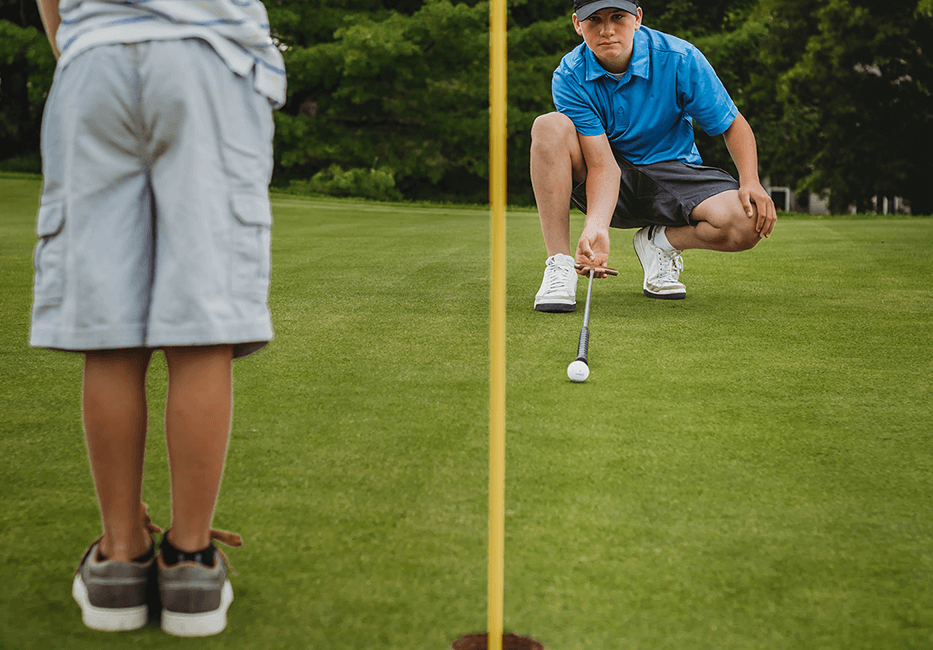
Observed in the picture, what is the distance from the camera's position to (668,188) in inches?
168

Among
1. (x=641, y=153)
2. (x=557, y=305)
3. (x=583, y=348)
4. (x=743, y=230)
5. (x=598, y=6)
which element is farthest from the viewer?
(x=641, y=153)

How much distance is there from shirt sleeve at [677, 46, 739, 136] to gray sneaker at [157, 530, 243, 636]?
3.10 meters

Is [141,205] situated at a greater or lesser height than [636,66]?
lesser

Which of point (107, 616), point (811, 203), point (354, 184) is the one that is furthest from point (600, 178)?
point (811, 203)

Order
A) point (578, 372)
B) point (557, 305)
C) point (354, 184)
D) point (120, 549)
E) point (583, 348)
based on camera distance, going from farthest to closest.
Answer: point (354, 184)
point (557, 305)
point (583, 348)
point (578, 372)
point (120, 549)

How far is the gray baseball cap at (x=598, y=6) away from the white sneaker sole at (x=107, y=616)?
2946 mm

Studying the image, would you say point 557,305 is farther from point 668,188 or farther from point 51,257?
point 51,257

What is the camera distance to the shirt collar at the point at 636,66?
403 cm

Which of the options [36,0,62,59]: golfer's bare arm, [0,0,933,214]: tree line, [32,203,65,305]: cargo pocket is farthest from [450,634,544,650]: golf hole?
[0,0,933,214]: tree line

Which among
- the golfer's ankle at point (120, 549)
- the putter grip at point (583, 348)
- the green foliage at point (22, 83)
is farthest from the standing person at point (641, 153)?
the green foliage at point (22, 83)

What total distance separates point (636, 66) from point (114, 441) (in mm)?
3066

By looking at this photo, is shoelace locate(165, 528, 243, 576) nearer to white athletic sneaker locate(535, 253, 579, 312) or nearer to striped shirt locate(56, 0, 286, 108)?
striped shirt locate(56, 0, 286, 108)

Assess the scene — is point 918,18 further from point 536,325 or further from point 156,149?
point 156,149

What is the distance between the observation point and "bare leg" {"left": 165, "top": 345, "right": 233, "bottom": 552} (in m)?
1.44
